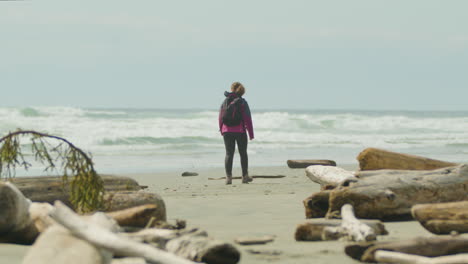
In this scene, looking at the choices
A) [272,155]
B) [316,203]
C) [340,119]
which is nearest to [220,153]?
[272,155]

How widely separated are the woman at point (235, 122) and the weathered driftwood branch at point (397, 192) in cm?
624

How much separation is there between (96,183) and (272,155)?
712 inches

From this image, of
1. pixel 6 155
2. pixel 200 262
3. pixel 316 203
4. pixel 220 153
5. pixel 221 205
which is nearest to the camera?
pixel 200 262

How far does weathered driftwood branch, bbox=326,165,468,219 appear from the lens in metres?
6.04

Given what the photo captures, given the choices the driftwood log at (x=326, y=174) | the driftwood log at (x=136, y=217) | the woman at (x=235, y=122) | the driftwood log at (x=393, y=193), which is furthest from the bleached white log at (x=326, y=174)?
the driftwood log at (x=136, y=217)

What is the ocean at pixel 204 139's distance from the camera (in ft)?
67.5

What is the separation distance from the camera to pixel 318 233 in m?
5.09

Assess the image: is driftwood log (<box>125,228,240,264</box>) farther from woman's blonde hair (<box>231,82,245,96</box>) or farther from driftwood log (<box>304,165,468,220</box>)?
woman's blonde hair (<box>231,82,245,96</box>)

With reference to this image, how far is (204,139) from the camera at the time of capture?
30.1 m

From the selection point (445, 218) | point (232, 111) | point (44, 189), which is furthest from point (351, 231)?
point (232, 111)

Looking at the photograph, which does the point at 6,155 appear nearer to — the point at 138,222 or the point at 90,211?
the point at 90,211

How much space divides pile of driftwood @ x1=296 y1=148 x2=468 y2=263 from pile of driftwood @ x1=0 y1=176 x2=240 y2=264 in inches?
41.0

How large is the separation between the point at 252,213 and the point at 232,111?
5.22 meters

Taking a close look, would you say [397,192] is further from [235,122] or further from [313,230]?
[235,122]
